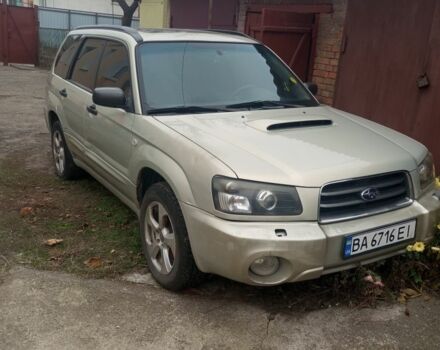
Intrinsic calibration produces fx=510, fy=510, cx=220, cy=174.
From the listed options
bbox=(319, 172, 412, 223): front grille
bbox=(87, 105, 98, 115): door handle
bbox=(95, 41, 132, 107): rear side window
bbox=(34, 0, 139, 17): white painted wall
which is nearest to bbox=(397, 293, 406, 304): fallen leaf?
bbox=(319, 172, 412, 223): front grille

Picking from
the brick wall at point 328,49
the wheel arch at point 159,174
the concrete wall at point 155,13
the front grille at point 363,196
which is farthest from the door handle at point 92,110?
the concrete wall at point 155,13

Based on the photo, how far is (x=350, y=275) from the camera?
133 inches

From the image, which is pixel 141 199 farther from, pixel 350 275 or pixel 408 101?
pixel 408 101

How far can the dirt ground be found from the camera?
293 centimetres

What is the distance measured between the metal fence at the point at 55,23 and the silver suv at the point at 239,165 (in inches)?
622

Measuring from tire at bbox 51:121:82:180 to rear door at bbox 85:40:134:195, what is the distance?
0.98m

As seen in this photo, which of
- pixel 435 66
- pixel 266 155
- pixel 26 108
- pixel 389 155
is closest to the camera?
pixel 266 155

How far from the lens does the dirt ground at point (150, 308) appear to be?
293 cm

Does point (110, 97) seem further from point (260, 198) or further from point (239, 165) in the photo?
point (260, 198)

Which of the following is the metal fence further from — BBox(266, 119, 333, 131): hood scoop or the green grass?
BBox(266, 119, 333, 131): hood scoop

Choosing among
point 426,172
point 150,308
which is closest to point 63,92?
point 150,308

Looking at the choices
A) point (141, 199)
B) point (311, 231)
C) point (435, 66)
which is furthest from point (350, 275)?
point (435, 66)

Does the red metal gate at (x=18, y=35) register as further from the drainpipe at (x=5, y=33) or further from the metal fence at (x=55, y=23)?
the metal fence at (x=55, y=23)

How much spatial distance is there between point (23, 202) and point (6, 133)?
326cm
